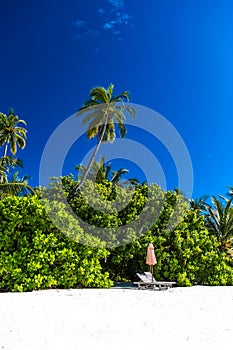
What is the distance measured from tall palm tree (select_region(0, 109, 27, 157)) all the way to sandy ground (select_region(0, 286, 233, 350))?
2290 cm

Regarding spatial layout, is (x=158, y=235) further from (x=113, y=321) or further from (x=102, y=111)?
(x=102, y=111)

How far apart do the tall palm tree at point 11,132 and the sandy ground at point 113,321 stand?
22.9 meters

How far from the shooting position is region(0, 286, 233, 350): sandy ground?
4.74 meters

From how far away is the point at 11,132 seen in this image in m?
30.0

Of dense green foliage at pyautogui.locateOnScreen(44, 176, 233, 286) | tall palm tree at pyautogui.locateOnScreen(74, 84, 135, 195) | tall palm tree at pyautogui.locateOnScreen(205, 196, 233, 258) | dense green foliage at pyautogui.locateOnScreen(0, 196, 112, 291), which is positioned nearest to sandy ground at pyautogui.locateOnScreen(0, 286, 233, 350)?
dense green foliage at pyautogui.locateOnScreen(0, 196, 112, 291)

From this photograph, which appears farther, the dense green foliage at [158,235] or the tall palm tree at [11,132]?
the tall palm tree at [11,132]

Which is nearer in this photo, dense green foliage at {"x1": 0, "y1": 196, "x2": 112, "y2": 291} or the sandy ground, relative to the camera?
the sandy ground

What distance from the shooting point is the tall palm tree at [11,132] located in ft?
97.1

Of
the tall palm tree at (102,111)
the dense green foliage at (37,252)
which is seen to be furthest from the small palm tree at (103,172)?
the dense green foliage at (37,252)

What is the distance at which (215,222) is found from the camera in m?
20.7

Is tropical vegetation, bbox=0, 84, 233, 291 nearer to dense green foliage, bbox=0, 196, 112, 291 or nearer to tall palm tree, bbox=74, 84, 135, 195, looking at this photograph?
dense green foliage, bbox=0, 196, 112, 291

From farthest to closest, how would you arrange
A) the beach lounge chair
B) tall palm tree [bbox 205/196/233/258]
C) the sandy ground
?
tall palm tree [bbox 205/196/233/258]
the beach lounge chair
the sandy ground

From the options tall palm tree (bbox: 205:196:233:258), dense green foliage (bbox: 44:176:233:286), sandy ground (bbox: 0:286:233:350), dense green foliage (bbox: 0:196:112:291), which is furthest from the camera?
tall palm tree (bbox: 205:196:233:258)

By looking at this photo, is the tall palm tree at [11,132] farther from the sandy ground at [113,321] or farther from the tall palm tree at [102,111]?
the sandy ground at [113,321]
